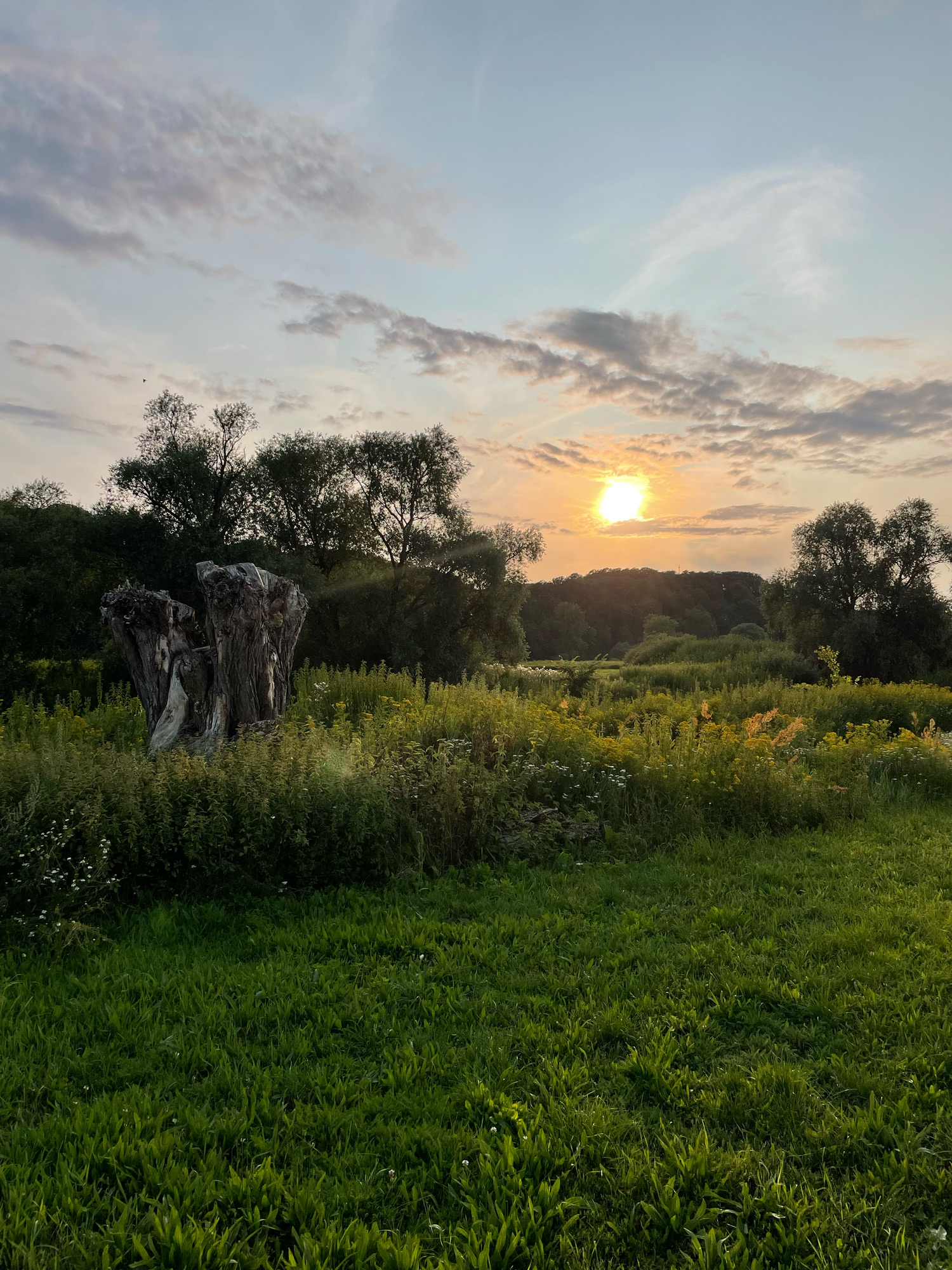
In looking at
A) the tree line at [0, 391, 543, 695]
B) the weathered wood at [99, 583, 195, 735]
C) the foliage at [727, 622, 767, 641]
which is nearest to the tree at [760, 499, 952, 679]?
the tree line at [0, 391, 543, 695]

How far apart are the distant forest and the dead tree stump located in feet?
138

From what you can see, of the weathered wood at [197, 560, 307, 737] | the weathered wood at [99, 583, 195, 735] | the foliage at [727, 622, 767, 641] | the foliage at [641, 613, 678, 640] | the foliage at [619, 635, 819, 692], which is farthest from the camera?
the foliage at [641, 613, 678, 640]

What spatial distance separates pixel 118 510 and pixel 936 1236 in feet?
69.1

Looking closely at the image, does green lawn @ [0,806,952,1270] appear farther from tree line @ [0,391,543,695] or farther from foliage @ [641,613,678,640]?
foliage @ [641,613,678,640]

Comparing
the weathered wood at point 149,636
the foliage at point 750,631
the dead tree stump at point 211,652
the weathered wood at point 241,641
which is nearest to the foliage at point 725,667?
the dead tree stump at point 211,652

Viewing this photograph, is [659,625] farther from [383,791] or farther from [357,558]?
[383,791]

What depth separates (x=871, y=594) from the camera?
3000cm

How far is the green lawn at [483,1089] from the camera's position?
2.39m

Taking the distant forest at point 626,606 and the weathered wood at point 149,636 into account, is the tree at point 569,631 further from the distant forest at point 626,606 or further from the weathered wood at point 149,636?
the weathered wood at point 149,636

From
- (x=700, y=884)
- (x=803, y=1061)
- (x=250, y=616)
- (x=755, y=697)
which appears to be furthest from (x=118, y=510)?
(x=803, y=1061)

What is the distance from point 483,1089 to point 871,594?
31.6m

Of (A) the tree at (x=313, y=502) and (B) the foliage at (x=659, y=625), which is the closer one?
(A) the tree at (x=313, y=502)

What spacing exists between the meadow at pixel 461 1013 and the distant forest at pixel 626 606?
144 feet

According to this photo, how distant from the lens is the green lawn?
2387 mm
